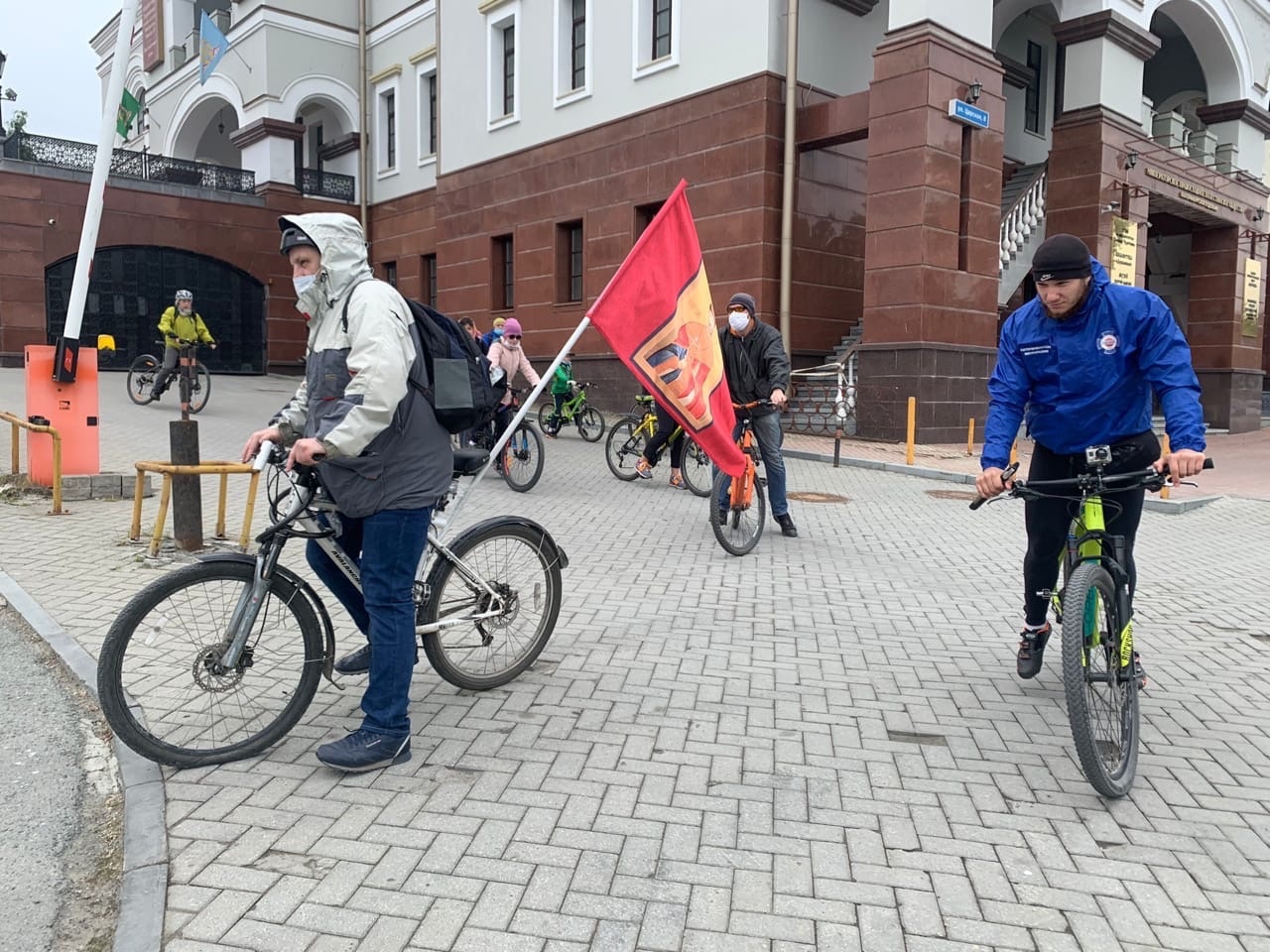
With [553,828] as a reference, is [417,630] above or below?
above

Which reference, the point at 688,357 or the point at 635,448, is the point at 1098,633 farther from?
the point at 635,448

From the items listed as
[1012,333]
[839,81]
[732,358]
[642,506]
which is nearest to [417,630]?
[1012,333]

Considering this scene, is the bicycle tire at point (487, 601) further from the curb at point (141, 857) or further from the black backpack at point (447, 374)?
the curb at point (141, 857)

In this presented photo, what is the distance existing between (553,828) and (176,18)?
36.1m

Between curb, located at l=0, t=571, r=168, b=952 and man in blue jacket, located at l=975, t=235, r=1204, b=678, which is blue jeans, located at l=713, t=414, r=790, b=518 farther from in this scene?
curb, located at l=0, t=571, r=168, b=952

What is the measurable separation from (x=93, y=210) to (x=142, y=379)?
10.1 m

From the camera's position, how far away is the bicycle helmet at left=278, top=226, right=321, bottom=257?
11.0 feet

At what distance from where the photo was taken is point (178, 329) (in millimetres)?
15273

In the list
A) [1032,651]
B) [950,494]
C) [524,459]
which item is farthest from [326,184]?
[1032,651]

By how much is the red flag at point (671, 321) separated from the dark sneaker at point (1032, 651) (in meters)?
2.03

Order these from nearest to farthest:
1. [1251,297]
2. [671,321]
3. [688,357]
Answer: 1. [671,321]
2. [688,357]
3. [1251,297]

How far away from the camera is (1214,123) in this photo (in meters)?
22.9

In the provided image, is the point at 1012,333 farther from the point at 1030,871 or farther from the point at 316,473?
the point at 316,473

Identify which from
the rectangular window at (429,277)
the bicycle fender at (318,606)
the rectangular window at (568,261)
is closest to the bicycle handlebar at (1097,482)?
the bicycle fender at (318,606)
